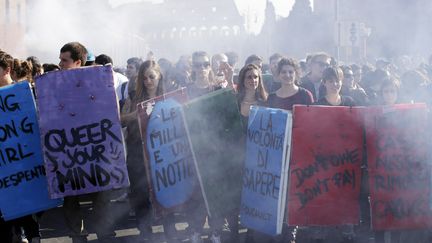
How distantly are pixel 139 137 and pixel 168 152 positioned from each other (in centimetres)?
29

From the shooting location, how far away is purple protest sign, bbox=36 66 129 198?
510cm

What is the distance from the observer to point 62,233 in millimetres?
6527

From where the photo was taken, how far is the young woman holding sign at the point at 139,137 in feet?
18.3

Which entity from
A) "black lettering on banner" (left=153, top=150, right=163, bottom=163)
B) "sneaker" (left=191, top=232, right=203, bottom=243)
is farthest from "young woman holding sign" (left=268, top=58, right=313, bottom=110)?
"sneaker" (left=191, top=232, right=203, bottom=243)

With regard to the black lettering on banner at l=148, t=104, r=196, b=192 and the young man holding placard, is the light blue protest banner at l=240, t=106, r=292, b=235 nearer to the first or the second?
the black lettering on banner at l=148, t=104, r=196, b=192

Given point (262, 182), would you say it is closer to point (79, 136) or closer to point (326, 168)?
point (326, 168)

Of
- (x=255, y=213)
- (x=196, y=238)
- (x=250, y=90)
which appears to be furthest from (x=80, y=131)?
(x=250, y=90)

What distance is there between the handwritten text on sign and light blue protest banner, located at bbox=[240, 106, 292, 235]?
0.46m

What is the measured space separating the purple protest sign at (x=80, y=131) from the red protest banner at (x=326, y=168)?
4.10 feet

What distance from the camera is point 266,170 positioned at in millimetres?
5270

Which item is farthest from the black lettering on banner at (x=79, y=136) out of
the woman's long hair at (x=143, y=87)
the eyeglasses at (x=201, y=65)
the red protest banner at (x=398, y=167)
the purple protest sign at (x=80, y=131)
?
the red protest banner at (x=398, y=167)

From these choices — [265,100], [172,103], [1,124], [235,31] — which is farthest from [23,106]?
[235,31]

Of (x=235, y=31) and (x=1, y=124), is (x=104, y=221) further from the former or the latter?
(x=235, y=31)

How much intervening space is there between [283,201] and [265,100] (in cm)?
110
